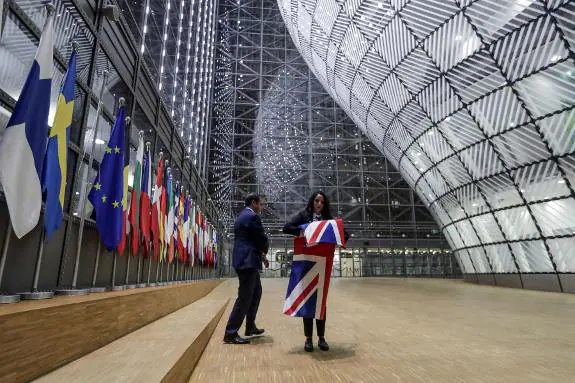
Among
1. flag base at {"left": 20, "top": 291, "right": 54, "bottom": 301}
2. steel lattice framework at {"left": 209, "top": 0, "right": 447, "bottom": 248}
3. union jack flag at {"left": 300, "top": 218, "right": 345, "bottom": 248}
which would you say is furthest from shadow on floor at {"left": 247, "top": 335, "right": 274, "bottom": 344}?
steel lattice framework at {"left": 209, "top": 0, "right": 447, "bottom": 248}

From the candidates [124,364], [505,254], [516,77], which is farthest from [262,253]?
[505,254]

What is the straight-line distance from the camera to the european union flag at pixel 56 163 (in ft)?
10.7

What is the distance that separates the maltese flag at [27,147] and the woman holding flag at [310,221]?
82.8 inches

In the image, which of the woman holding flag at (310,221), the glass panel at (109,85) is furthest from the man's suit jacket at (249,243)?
the glass panel at (109,85)

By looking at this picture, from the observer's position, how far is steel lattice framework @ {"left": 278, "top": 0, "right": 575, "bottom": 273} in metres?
12.1

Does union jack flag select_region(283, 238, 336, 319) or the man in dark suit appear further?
the man in dark suit

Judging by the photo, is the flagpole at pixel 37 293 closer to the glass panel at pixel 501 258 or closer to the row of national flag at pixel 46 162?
the row of national flag at pixel 46 162

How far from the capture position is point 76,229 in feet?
15.0

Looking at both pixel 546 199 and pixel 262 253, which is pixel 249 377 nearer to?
pixel 262 253

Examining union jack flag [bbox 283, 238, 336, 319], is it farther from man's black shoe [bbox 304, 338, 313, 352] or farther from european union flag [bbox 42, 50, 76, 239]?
european union flag [bbox 42, 50, 76, 239]

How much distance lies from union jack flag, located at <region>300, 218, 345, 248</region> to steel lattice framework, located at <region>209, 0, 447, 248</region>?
99.9ft

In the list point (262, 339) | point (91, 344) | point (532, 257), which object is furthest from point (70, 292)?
point (532, 257)

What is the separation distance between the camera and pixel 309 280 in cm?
361

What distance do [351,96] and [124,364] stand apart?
761 inches
